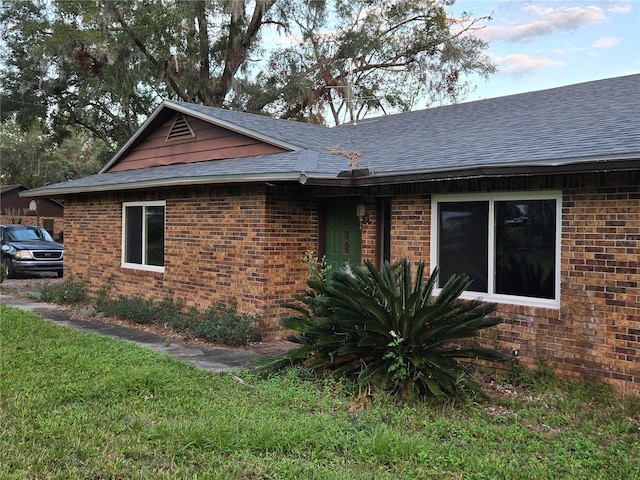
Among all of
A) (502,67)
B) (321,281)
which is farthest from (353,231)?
(502,67)

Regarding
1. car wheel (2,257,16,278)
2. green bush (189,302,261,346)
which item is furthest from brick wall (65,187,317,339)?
car wheel (2,257,16,278)

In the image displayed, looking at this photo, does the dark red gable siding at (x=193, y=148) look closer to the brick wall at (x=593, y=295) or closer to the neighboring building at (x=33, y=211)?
the brick wall at (x=593, y=295)

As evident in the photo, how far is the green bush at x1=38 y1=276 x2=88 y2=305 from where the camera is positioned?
11.8 meters

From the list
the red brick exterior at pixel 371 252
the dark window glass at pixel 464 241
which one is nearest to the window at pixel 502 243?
the dark window glass at pixel 464 241

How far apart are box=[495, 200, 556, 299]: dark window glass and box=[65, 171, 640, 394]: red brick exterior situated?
0.64 ft

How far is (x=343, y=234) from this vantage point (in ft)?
28.3

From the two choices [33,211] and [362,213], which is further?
[33,211]

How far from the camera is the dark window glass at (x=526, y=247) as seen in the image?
236 inches

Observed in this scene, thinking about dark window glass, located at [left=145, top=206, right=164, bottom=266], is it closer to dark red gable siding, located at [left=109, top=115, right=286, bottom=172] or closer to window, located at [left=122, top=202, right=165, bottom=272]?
window, located at [left=122, top=202, right=165, bottom=272]

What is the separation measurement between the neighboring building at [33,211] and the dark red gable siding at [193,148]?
1933 centimetres

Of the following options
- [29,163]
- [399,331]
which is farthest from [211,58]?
[29,163]

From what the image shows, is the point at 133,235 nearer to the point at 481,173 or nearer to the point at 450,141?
the point at 450,141

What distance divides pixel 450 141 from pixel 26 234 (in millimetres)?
15413

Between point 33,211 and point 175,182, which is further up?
point 33,211
